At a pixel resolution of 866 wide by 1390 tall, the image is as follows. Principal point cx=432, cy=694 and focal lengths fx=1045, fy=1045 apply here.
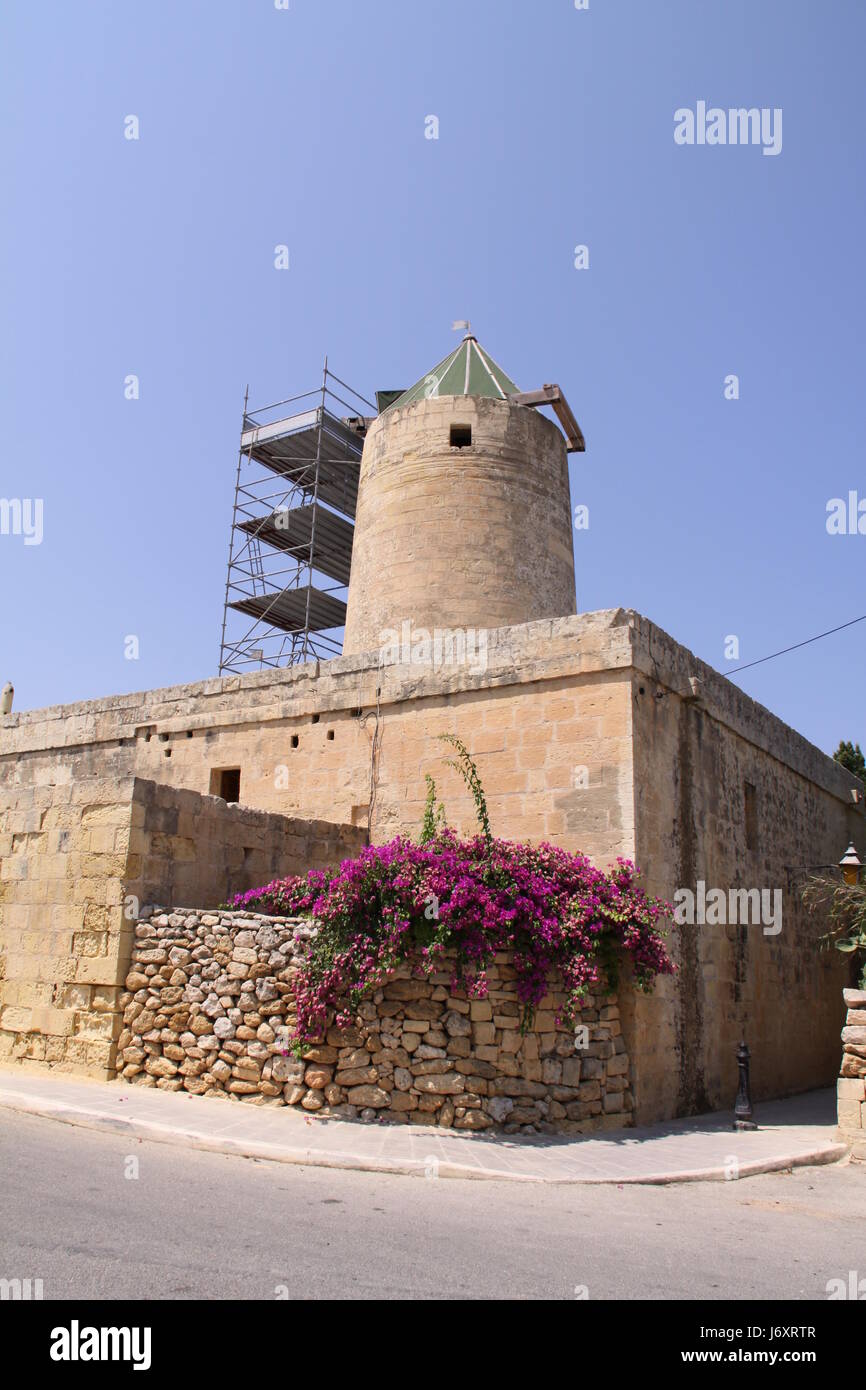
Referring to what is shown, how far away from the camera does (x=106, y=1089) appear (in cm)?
871

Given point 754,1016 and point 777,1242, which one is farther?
point 754,1016

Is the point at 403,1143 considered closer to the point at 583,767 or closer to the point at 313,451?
the point at 583,767

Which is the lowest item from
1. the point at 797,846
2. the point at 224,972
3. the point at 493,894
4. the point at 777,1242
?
the point at 777,1242

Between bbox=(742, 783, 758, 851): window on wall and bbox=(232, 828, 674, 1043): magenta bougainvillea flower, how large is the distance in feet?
15.0

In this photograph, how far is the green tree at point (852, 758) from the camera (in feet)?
81.0

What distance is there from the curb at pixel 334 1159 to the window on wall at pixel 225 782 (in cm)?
566

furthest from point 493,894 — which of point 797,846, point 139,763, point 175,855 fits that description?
point 797,846

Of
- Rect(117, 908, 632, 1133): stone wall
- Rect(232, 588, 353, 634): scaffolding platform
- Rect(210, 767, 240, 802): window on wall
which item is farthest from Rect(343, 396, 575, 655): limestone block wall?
Rect(232, 588, 353, 634): scaffolding platform

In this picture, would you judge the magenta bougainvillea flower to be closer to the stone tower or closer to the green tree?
the stone tower

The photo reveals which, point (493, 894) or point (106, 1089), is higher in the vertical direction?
point (493, 894)

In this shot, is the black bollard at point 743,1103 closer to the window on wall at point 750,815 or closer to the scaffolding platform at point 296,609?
the window on wall at point 750,815

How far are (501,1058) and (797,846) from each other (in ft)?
28.2
